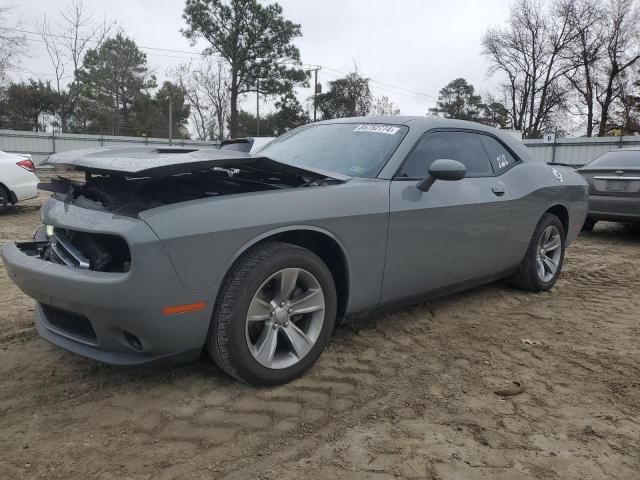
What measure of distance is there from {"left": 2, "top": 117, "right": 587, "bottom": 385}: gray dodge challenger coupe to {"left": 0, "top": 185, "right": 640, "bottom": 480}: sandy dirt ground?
10.3 inches

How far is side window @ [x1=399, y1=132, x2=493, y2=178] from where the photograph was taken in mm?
3391

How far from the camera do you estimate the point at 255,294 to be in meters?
2.51

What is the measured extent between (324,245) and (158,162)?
0.99 metres

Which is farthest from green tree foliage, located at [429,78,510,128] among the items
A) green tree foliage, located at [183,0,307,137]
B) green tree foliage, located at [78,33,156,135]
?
green tree foliage, located at [78,33,156,135]

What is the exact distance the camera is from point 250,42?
3438 centimetres

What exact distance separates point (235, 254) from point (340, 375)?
37.1 inches

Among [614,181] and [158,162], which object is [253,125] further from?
[158,162]

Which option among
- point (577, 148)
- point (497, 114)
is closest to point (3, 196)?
point (577, 148)

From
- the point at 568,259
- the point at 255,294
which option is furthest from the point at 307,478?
the point at 568,259

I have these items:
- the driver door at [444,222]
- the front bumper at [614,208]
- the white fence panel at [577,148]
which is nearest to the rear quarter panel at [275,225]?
the driver door at [444,222]

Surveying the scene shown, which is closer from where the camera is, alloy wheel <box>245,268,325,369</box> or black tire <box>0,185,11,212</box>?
alloy wheel <box>245,268,325,369</box>

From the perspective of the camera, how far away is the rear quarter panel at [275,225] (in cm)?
230

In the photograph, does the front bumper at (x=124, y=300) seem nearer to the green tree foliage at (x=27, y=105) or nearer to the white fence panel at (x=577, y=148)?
the white fence panel at (x=577, y=148)

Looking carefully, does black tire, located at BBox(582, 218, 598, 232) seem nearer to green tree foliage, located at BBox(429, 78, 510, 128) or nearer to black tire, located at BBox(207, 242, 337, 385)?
black tire, located at BBox(207, 242, 337, 385)
